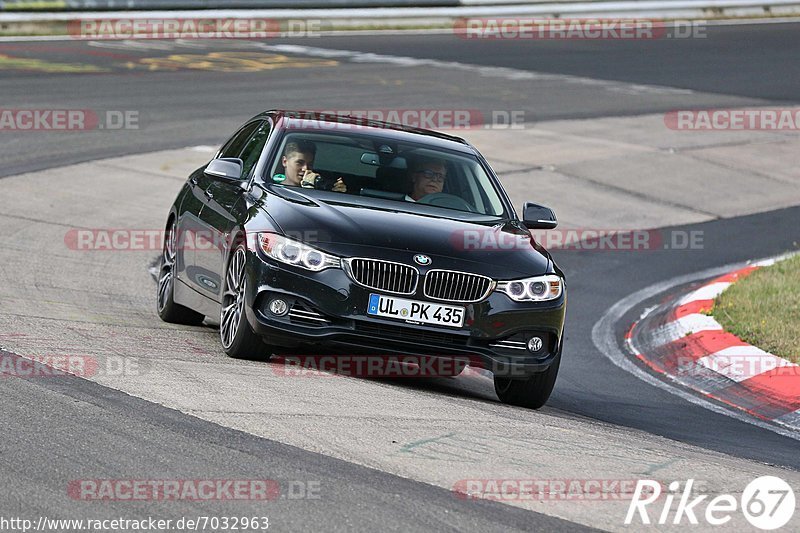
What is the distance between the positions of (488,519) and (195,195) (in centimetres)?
512

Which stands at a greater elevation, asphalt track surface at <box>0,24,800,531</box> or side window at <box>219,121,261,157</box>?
side window at <box>219,121,261,157</box>

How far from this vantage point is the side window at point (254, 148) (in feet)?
31.2

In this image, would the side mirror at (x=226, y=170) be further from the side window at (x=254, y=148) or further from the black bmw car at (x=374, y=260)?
the side window at (x=254, y=148)

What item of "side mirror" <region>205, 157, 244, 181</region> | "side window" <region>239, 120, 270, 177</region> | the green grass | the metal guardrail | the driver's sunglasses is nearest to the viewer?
"side mirror" <region>205, 157, 244, 181</region>

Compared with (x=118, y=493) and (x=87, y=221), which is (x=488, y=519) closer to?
(x=118, y=493)

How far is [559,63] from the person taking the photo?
28438mm

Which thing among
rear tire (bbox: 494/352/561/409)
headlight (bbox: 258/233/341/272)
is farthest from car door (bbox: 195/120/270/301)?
rear tire (bbox: 494/352/561/409)

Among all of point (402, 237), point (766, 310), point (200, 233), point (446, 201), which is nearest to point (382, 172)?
point (446, 201)

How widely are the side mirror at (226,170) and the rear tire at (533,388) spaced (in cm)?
212

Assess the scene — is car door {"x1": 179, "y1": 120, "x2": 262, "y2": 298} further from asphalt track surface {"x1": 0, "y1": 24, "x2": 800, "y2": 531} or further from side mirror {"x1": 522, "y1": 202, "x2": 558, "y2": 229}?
side mirror {"x1": 522, "y1": 202, "x2": 558, "y2": 229}

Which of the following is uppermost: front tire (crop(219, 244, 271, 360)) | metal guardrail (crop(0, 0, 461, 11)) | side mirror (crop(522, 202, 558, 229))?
side mirror (crop(522, 202, 558, 229))

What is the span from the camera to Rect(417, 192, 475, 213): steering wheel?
9188mm

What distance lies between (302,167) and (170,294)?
154 centimetres

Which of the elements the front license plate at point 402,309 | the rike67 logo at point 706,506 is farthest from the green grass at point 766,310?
the rike67 logo at point 706,506
